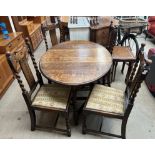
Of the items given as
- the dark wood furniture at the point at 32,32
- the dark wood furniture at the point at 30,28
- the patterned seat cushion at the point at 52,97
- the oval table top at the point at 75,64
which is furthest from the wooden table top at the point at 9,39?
the patterned seat cushion at the point at 52,97

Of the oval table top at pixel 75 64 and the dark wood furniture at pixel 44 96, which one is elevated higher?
the oval table top at pixel 75 64

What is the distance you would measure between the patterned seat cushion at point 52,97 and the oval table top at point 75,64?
250 millimetres

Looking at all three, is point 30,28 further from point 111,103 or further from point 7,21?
point 111,103

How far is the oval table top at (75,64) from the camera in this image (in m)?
1.49

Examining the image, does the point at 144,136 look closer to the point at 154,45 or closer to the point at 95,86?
the point at 95,86

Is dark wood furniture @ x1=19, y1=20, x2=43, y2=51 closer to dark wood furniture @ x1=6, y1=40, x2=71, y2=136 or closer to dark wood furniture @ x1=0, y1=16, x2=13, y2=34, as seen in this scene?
dark wood furniture @ x1=0, y1=16, x2=13, y2=34

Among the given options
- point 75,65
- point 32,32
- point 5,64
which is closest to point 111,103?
point 75,65

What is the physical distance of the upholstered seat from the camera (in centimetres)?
232

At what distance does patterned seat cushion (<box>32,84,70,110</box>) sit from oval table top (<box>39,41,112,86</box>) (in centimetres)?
25

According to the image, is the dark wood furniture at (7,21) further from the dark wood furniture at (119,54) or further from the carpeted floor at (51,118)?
the dark wood furniture at (119,54)

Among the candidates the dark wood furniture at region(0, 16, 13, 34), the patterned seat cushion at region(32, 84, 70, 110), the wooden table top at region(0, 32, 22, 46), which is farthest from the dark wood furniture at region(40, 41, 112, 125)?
the dark wood furniture at region(0, 16, 13, 34)

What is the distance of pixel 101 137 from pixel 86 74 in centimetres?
78

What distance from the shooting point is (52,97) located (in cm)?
165

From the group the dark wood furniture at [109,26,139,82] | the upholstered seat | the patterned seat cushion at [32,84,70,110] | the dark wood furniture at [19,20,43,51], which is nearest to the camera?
the patterned seat cushion at [32,84,70,110]
